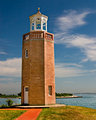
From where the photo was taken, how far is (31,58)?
17875 millimetres

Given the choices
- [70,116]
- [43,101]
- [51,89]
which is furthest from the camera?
[51,89]

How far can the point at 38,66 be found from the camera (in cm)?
1770

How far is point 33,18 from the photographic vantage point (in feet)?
61.9

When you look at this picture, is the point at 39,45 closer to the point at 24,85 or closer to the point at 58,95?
the point at 24,85

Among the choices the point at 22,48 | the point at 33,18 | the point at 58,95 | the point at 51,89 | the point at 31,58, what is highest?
the point at 33,18

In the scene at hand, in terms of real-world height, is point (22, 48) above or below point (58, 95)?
above

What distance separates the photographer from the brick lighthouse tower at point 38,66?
680 inches

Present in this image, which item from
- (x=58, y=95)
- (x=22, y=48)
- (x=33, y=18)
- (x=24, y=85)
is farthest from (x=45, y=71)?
(x=58, y=95)

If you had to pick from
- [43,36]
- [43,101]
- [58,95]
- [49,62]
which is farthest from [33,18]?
[58,95]

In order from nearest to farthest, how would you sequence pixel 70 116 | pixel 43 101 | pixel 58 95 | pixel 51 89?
pixel 70 116 < pixel 43 101 < pixel 51 89 < pixel 58 95

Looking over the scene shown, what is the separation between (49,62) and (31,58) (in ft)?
6.65

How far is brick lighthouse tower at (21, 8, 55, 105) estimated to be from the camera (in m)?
17.3

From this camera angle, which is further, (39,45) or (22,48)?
(22,48)

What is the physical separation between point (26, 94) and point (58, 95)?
9198 centimetres
